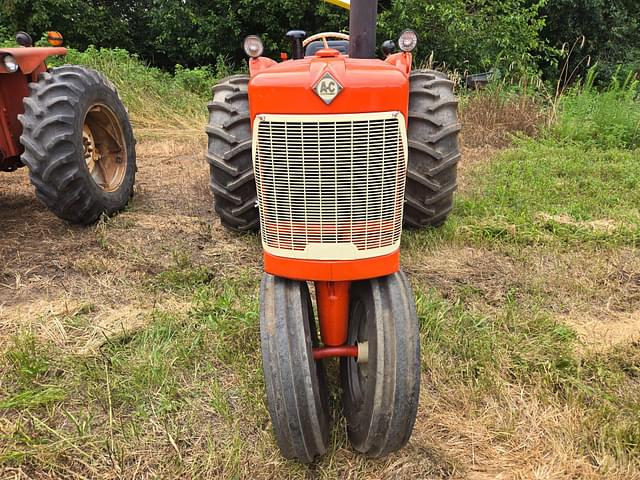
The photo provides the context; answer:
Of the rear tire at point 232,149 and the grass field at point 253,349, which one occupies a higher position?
the rear tire at point 232,149

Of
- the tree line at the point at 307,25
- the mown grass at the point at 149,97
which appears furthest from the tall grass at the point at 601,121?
the mown grass at the point at 149,97

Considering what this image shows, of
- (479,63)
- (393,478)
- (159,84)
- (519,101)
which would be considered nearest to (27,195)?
(393,478)

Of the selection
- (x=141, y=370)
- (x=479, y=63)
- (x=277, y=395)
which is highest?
(x=277, y=395)

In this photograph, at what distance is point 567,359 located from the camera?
96.4 inches

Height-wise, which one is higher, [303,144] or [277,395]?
[303,144]

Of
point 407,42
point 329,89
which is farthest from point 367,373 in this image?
point 407,42

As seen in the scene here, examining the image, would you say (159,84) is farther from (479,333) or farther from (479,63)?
(479,333)

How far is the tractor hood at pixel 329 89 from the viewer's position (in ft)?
5.53

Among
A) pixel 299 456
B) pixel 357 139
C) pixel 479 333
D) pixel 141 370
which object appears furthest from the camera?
pixel 479 333

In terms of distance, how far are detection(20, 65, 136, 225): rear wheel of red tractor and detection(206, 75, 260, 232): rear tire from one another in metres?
0.99

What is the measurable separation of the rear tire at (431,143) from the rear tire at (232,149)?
1003mm

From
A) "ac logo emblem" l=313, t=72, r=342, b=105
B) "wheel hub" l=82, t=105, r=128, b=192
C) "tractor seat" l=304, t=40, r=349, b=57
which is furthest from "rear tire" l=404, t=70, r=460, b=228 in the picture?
"wheel hub" l=82, t=105, r=128, b=192

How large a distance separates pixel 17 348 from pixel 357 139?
1.83 m

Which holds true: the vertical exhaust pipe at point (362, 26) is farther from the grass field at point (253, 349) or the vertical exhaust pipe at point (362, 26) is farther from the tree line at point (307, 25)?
the tree line at point (307, 25)
